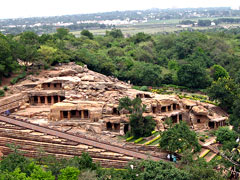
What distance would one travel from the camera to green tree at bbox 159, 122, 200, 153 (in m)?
32.3

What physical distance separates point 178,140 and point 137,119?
6.79 metres

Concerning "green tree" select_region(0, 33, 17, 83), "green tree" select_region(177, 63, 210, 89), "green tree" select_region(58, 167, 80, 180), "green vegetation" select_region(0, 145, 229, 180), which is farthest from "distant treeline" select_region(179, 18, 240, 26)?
"green tree" select_region(58, 167, 80, 180)

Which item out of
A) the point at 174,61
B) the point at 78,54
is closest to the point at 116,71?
the point at 78,54

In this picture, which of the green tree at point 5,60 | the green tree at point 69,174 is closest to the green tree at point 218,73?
the green tree at point 5,60

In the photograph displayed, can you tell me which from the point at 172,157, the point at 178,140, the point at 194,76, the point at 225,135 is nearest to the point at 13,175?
the point at 172,157

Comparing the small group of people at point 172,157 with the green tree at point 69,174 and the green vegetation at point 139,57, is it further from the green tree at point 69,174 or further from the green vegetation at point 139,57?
the green vegetation at point 139,57

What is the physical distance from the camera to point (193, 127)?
43906mm

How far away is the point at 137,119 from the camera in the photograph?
3812 cm

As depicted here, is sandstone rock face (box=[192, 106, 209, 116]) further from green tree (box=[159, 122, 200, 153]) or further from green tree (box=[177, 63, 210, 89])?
green tree (box=[177, 63, 210, 89])

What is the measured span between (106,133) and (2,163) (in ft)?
44.7

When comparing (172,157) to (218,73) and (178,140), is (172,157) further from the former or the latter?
(218,73)

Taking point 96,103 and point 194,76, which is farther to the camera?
point 194,76

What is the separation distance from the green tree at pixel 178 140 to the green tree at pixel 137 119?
13.9 feet

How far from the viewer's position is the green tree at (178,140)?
Result: 3231cm
